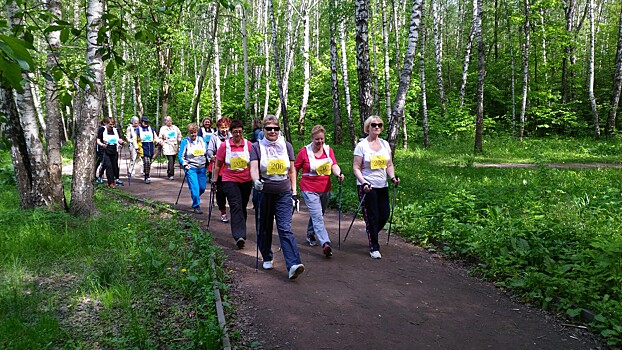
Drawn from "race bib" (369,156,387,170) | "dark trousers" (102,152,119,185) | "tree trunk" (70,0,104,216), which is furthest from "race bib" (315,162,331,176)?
"dark trousers" (102,152,119,185)

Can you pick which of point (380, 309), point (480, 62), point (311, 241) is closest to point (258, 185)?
point (380, 309)

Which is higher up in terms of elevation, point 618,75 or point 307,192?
point 618,75

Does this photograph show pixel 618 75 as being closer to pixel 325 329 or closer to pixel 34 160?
pixel 325 329

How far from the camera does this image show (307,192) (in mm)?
6949

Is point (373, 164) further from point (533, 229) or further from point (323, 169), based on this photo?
point (533, 229)

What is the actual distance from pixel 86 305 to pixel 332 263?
3.28 meters

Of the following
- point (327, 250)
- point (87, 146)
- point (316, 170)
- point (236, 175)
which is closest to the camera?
point (327, 250)

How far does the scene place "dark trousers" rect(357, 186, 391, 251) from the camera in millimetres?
6617

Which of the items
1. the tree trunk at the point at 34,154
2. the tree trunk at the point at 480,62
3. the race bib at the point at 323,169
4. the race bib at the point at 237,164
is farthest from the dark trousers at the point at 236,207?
the tree trunk at the point at 480,62

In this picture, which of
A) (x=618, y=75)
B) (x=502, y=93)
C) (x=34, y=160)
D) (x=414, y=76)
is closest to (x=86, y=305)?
(x=34, y=160)

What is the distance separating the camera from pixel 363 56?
36.6 ft

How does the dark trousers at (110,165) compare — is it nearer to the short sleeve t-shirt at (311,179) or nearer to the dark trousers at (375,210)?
the short sleeve t-shirt at (311,179)

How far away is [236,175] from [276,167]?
1638mm

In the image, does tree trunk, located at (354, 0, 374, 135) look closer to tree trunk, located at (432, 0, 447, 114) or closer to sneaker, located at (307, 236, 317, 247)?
sneaker, located at (307, 236, 317, 247)
